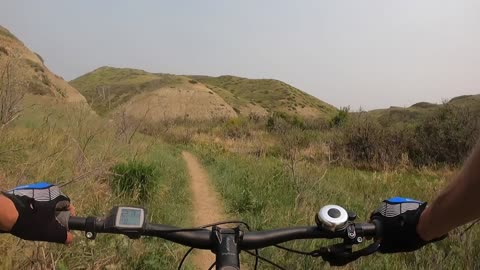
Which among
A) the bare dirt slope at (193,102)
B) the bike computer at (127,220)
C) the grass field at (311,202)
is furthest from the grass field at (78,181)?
the bare dirt slope at (193,102)

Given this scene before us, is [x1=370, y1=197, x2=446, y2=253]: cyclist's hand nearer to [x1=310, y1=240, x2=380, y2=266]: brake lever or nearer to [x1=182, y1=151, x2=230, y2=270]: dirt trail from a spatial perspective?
[x1=310, y1=240, x2=380, y2=266]: brake lever

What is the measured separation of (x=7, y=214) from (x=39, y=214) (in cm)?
11

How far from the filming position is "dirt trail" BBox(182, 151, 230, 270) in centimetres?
527

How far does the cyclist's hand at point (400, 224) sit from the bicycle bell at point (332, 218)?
0.63ft

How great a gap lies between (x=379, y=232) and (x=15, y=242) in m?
2.81

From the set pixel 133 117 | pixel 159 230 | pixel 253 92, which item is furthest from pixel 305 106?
pixel 159 230

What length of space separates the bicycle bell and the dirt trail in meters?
3.65

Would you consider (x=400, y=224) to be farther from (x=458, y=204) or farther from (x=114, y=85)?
(x=114, y=85)

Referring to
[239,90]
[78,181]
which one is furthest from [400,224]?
[239,90]

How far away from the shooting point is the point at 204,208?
7859 millimetres

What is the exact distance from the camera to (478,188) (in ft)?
3.68

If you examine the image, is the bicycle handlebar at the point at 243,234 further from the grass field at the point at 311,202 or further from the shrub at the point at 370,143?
the shrub at the point at 370,143

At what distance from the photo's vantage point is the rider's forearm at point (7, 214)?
1.48 metres

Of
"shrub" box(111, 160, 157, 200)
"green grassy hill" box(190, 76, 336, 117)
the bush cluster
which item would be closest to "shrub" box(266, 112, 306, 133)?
the bush cluster
